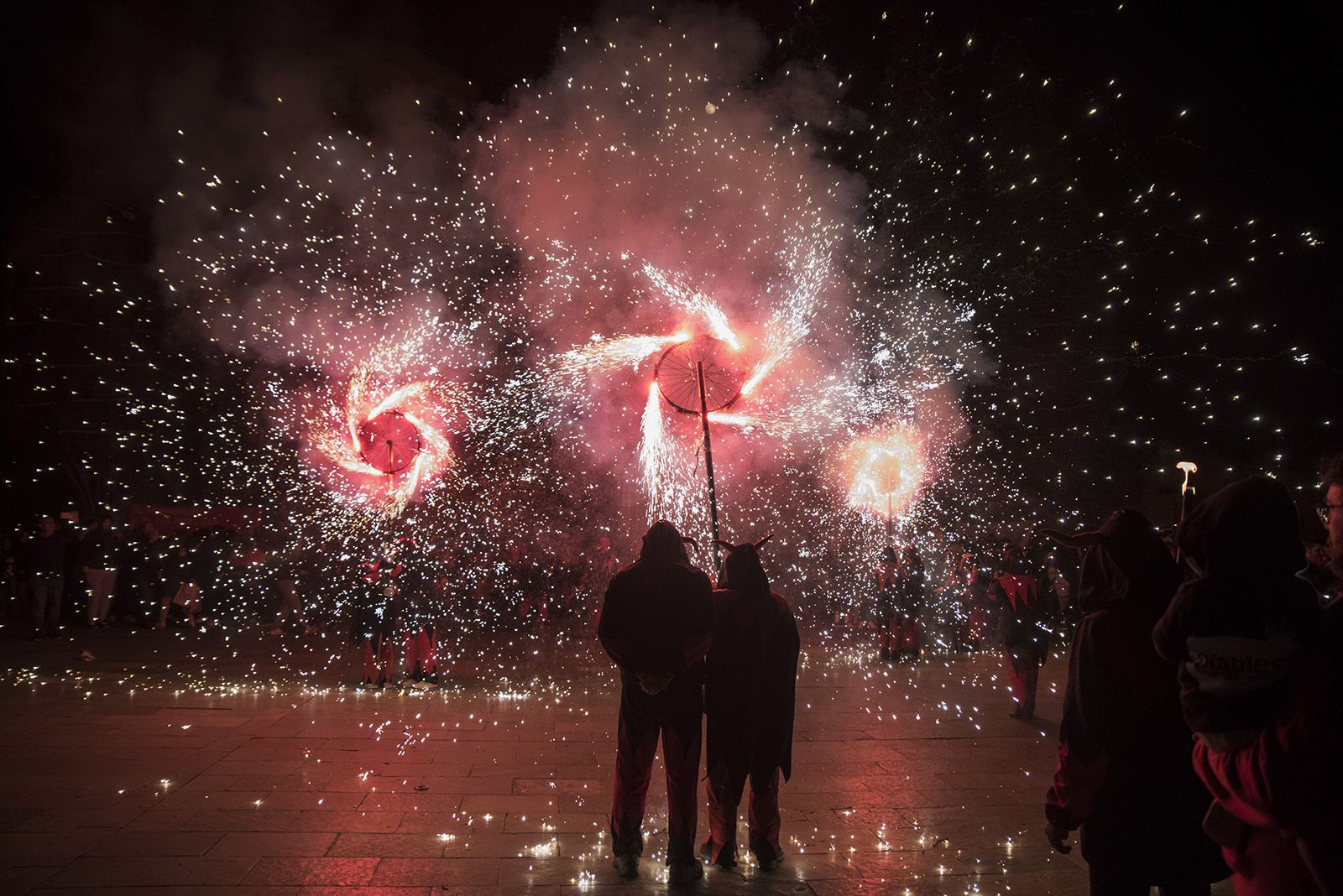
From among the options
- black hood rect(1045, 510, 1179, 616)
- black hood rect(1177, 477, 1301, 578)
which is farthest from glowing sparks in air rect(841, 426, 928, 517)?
black hood rect(1177, 477, 1301, 578)

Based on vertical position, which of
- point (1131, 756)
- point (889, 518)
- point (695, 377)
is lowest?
point (1131, 756)

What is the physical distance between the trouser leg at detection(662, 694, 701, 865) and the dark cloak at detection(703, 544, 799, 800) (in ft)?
0.41

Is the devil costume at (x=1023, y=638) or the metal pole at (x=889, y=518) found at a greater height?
the metal pole at (x=889, y=518)

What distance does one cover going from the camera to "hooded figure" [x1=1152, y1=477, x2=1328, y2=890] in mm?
1622

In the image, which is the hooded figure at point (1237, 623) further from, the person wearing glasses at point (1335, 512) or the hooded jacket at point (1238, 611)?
the person wearing glasses at point (1335, 512)

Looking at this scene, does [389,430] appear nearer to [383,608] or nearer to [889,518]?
[383,608]

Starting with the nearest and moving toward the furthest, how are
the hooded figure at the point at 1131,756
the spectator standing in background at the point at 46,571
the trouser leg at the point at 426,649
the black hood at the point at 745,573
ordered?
1. the hooded figure at the point at 1131,756
2. the black hood at the point at 745,573
3. the trouser leg at the point at 426,649
4. the spectator standing in background at the point at 46,571

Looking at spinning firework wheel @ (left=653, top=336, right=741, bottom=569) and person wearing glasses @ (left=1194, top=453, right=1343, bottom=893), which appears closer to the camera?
person wearing glasses @ (left=1194, top=453, right=1343, bottom=893)

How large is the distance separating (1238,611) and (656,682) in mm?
2485

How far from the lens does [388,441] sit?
1050 cm

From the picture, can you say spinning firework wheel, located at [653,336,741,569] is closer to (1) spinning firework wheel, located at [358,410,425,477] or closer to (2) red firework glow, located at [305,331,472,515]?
(2) red firework glow, located at [305,331,472,515]

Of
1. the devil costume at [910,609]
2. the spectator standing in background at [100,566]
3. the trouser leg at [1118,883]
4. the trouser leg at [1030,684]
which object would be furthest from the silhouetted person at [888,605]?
the spectator standing in background at [100,566]

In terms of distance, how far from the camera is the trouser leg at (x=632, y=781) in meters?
3.78

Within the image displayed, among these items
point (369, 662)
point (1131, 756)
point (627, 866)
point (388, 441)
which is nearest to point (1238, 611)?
point (1131, 756)
